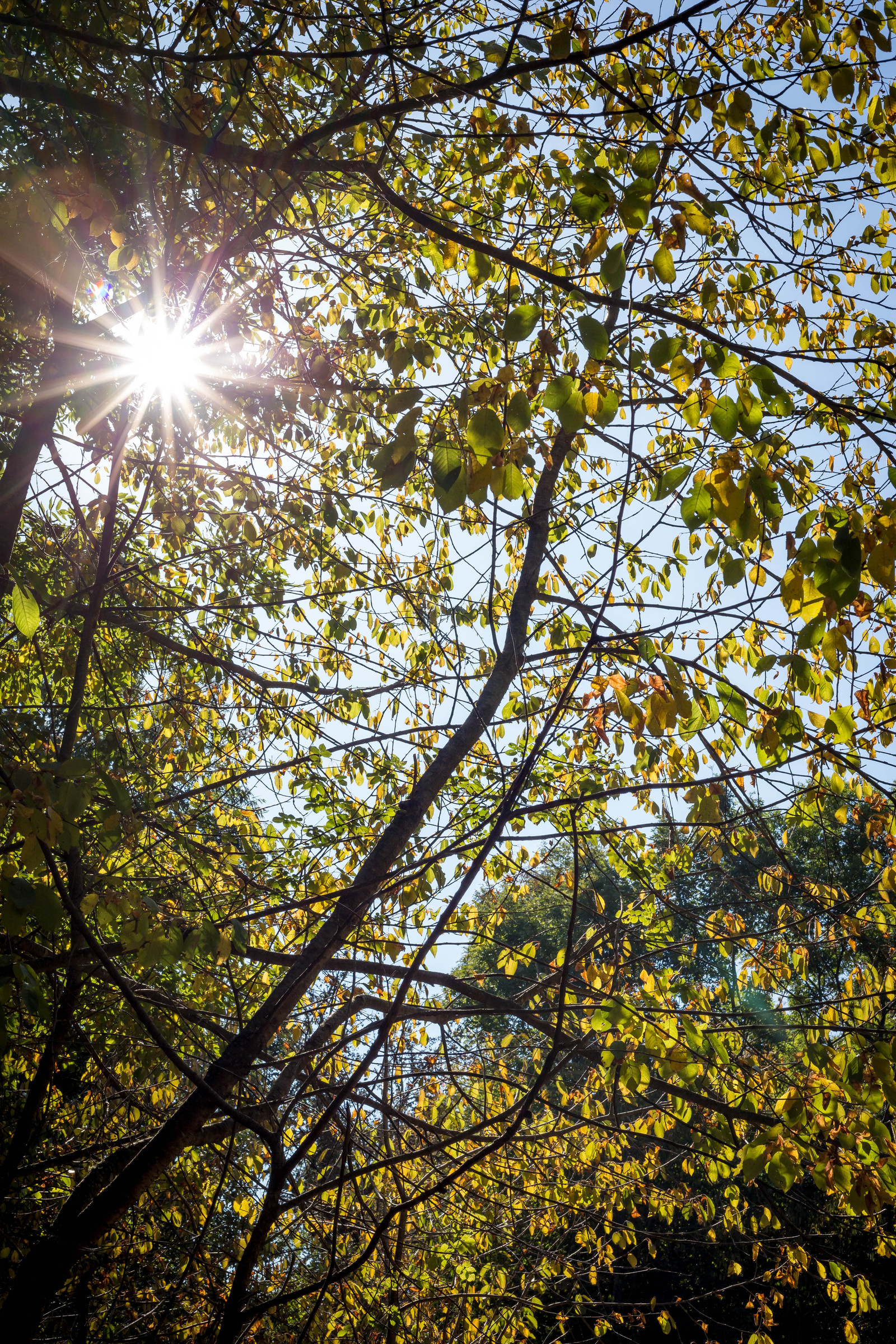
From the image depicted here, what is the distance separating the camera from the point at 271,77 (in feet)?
10.0

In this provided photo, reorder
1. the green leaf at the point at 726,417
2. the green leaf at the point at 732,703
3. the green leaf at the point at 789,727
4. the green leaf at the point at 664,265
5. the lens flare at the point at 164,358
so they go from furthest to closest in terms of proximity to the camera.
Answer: the lens flare at the point at 164,358 → the green leaf at the point at 789,727 → the green leaf at the point at 732,703 → the green leaf at the point at 664,265 → the green leaf at the point at 726,417

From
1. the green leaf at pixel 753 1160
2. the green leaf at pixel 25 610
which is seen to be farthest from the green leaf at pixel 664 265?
the green leaf at pixel 753 1160

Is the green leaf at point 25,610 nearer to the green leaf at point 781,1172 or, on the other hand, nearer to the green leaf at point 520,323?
the green leaf at point 520,323

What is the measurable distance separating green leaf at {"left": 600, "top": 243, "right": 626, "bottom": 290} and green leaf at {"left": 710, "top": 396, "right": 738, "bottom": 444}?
0.30 m

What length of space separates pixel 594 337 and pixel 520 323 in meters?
0.16

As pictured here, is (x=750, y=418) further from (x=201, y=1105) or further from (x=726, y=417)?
(x=201, y=1105)

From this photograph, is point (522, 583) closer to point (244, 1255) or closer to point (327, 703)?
point (327, 703)

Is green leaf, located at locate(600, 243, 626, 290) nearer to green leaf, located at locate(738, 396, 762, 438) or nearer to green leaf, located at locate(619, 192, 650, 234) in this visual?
green leaf, located at locate(619, 192, 650, 234)

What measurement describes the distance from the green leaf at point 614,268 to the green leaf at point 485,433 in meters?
0.38

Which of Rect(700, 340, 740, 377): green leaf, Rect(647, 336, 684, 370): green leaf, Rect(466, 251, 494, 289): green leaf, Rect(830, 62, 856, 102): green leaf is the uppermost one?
Rect(830, 62, 856, 102): green leaf

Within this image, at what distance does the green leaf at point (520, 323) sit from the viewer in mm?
1490

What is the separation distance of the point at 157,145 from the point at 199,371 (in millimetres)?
871

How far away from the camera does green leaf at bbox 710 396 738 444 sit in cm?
147

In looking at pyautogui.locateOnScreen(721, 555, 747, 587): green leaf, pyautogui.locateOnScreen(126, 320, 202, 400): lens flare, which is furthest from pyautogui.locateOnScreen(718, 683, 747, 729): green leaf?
pyautogui.locateOnScreen(126, 320, 202, 400): lens flare
